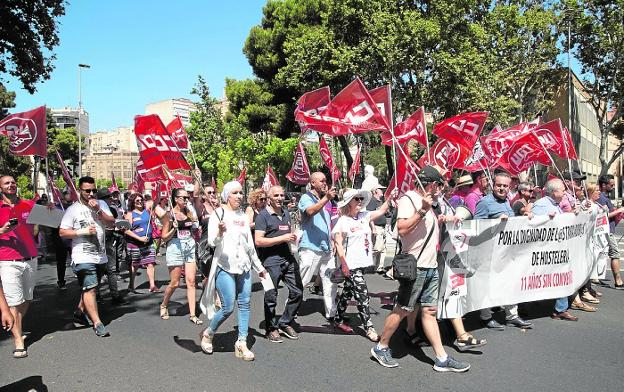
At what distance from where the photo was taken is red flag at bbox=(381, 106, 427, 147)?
331 inches

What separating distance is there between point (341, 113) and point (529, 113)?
88.7 feet

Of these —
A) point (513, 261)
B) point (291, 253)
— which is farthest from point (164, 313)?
point (513, 261)

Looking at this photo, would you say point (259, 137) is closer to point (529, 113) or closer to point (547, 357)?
point (529, 113)

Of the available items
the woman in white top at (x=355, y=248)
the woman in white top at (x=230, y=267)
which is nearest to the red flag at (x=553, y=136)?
the woman in white top at (x=355, y=248)

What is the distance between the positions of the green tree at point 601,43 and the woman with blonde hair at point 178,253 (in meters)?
24.9

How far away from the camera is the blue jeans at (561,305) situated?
6.39m

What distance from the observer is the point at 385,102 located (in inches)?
241

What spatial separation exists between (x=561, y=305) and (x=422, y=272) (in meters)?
2.74

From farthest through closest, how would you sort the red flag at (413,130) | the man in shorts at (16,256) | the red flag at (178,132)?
the red flag at (178,132) → the red flag at (413,130) → the man in shorts at (16,256)

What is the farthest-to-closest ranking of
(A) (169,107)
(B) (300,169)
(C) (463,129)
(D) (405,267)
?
1. (A) (169,107)
2. (B) (300,169)
3. (C) (463,129)
4. (D) (405,267)

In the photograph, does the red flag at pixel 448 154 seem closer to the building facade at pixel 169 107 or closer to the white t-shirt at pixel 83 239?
the white t-shirt at pixel 83 239

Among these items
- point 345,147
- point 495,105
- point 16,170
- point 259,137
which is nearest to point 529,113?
point 495,105

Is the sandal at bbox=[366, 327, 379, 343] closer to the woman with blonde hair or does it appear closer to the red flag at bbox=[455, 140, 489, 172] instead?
the woman with blonde hair

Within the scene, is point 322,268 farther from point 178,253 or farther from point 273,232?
point 178,253
